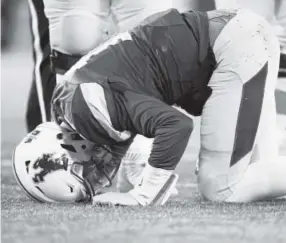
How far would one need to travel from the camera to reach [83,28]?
150 cm

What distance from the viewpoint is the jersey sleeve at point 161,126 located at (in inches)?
51.9

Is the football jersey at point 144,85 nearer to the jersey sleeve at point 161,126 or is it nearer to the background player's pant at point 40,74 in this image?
the jersey sleeve at point 161,126

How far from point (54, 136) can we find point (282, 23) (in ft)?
1.71

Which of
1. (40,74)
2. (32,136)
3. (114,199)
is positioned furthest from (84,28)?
(114,199)

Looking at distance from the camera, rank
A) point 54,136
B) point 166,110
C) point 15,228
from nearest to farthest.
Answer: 1. point 15,228
2. point 166,110
3. point 54,136

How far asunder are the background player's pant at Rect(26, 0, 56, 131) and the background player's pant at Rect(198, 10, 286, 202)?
35 cm

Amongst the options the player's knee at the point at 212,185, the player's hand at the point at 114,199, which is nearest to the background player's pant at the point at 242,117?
the player's knee at the point at 212,185

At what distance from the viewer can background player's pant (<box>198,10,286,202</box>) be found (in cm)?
139

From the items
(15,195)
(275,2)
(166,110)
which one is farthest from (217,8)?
(15,195)

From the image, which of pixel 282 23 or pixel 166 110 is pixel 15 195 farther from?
pixel 282 23

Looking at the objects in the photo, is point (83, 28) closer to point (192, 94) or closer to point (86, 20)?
point (86, 20)

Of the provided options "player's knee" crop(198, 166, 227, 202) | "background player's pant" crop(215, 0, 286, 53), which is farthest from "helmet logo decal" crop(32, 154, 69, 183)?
"background player's pant" crop(215, 0, 286, 53)

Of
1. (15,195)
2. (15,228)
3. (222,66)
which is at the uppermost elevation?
(222,66)

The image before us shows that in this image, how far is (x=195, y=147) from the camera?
1.46 m
